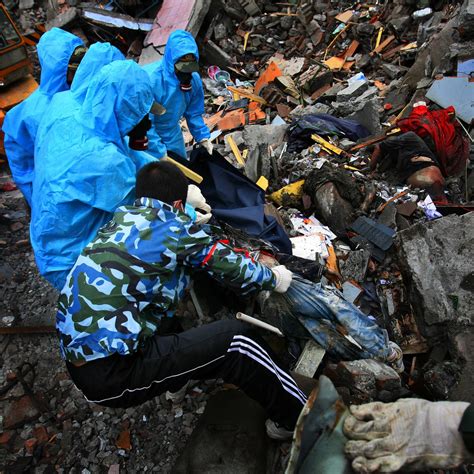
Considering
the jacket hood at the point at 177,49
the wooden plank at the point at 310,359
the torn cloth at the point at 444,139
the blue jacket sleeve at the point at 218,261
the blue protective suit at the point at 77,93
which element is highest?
the blue protective suit at the point at 77,93

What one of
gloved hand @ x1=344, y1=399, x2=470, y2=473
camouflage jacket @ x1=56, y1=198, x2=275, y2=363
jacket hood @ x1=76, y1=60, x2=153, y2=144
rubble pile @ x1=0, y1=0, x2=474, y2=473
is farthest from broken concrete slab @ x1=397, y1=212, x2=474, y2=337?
jacket hood @ x1=76, y1=60, x2=153, y2=144

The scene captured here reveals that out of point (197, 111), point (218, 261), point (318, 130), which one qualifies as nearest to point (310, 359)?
point (218, 261)

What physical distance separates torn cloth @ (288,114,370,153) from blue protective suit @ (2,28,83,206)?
2.98 metres

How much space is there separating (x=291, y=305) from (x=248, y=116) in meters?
5.03

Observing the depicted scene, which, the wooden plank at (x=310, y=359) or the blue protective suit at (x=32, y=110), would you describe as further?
the blue protective suit at (x=32, y=110)

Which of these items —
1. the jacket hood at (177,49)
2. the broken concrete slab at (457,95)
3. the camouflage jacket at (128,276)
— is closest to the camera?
the camouflage jacket at (128,276)

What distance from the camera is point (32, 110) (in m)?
3.54

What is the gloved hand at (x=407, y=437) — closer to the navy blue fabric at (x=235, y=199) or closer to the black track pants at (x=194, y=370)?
the black track pants at (x=194, y=370)

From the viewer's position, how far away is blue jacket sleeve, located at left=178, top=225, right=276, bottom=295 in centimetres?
232

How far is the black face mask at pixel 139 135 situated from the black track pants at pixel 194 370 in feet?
5.57

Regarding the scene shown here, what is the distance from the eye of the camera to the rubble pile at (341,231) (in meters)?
3.04

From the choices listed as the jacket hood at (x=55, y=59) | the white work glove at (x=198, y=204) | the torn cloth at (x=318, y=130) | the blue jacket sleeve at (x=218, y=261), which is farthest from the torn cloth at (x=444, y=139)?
the jacket hood at (x=55, y=59)

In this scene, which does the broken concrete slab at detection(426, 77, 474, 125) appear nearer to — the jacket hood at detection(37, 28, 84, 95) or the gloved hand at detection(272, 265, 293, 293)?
the gloved hand at detection(272, 265, 293, 293)

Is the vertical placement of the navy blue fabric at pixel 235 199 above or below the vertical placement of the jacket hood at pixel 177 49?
below
